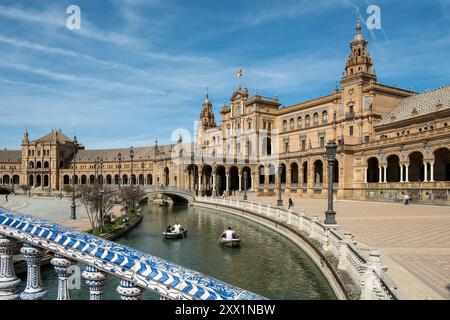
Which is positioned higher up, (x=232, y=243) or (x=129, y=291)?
(x=129, y=291)

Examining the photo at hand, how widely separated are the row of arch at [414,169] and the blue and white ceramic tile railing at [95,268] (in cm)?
4074

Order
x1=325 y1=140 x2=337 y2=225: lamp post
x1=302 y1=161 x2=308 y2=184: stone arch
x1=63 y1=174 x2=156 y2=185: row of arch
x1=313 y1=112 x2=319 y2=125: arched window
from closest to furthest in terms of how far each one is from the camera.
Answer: x1=325 y1=140 x2=337 y2=225: lamp post
x1=302 y1=161 x2=308 y2=184: stone arch
x1=313 y1=112 x2=319 y2=125: arched window
x1=63 y1=174 x2=156 y2=185: row of arch

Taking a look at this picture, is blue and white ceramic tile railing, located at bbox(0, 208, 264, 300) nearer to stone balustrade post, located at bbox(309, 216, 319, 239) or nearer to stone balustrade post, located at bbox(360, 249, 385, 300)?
stone balustrade post, located at bbox(360, 249, 385, 300)

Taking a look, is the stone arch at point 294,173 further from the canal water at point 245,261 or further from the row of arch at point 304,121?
the canal water at point 245,261

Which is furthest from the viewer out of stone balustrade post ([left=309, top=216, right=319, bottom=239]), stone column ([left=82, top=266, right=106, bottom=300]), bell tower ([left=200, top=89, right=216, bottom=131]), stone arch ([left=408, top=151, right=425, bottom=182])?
bell tower ([left=200, top=89, right=216, bottom=131])

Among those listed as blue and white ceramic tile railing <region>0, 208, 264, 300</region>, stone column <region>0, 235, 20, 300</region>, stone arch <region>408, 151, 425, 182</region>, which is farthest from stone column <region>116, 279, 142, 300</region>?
stone arch <region>408, 151, 425, 182</region>

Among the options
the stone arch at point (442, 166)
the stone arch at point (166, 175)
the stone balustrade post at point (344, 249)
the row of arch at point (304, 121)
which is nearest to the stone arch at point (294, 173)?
the row of arch at point (304, 121)

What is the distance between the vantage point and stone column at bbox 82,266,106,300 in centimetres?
255

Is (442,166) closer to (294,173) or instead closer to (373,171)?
(373,171)

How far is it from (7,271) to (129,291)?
134 cm

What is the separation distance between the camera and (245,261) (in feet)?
58.5

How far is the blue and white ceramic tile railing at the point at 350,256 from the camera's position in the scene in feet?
23.0

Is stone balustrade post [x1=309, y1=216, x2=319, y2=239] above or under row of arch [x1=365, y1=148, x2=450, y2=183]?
under

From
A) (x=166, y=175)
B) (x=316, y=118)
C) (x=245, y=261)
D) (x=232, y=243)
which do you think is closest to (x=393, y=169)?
(x=316, y=118)
